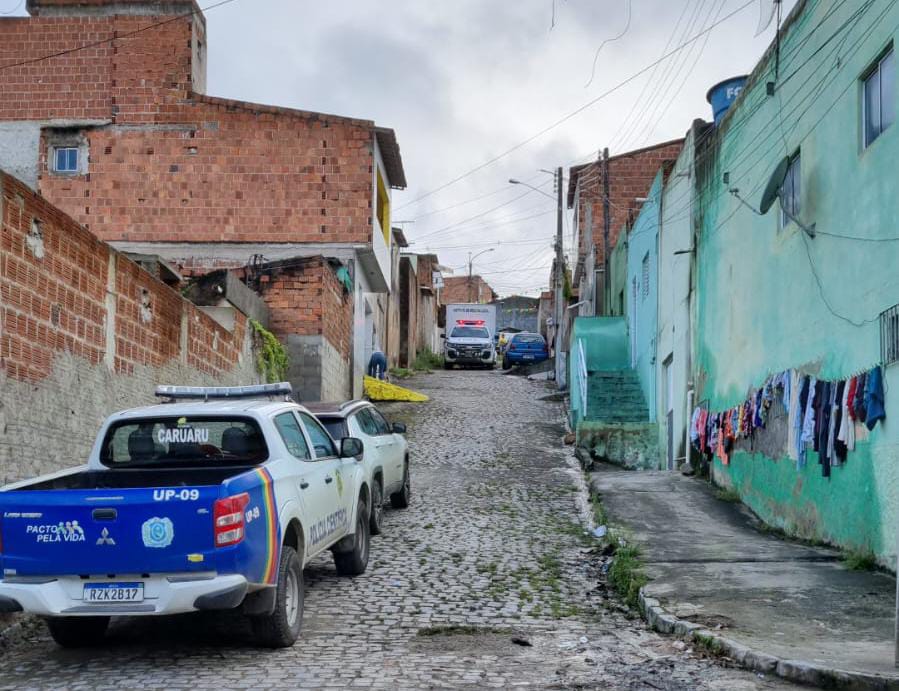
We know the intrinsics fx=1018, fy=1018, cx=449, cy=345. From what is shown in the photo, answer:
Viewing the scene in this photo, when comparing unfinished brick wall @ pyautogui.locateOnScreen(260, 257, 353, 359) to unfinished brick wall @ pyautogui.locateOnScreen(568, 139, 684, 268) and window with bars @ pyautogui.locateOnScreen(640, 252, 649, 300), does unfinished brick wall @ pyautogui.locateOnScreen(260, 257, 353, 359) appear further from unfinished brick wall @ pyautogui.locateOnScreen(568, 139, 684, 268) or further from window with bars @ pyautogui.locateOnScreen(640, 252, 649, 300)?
unfinished brick wall @ pyautogui.locateOnScreen(568, 139, 684, 268)

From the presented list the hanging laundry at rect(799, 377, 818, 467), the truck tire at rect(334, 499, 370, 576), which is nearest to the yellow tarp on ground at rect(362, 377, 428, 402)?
the hanging laundry at rect(799, 377, 818, 467)

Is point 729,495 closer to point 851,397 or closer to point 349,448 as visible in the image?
point 851,397

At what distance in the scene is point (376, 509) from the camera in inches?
472

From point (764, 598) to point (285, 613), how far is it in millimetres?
3930

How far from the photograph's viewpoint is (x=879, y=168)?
9336 mm

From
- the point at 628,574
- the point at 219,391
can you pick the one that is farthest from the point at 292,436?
the point at 628,574

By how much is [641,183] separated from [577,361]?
13216mm

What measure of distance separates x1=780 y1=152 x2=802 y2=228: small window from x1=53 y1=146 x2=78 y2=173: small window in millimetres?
18598

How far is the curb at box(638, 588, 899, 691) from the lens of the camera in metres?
5.80

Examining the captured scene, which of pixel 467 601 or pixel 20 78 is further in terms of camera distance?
pixel 20 78

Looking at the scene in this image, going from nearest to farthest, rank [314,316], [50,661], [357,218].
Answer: [50,661] < [314,316] < [357,218]

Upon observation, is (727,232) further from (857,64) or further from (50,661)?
(50,661)

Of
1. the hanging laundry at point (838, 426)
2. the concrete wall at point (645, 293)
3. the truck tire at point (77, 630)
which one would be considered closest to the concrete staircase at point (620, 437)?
the concrete wall at point (645, 293)

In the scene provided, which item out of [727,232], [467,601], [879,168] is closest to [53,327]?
[467,601]
